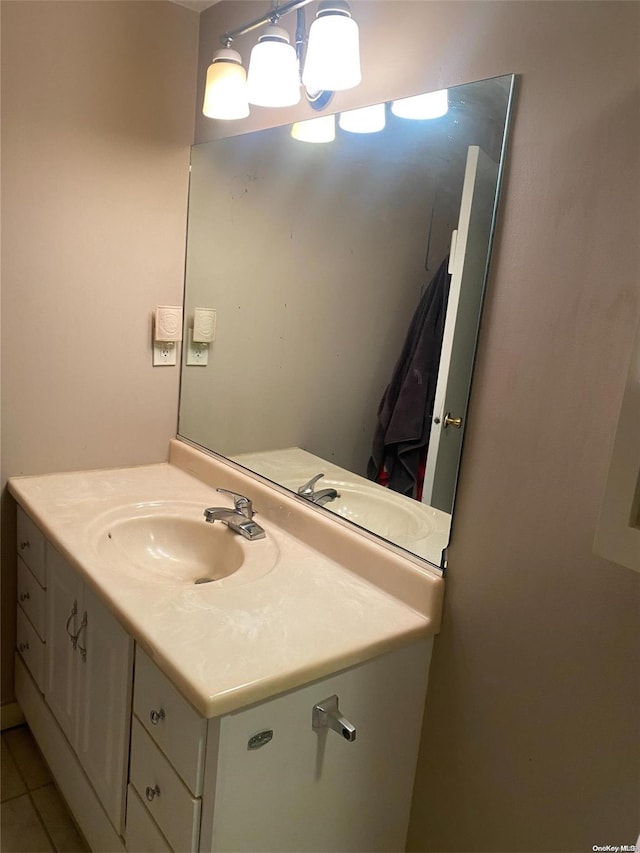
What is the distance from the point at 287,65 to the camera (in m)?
1.31

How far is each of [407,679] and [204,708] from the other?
0.46 meters

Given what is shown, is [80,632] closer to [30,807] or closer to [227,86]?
[30,807]

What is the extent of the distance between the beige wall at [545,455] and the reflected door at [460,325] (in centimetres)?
4

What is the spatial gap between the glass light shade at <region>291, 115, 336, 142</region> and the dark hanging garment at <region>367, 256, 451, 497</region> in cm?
50

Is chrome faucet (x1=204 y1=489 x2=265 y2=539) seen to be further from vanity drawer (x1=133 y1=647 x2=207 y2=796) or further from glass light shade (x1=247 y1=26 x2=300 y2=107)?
glass light shade (x1=247 y1=26 x2=300 y2=107)

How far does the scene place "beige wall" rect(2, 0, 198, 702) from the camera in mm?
1549

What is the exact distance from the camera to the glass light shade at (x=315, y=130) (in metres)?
1.42

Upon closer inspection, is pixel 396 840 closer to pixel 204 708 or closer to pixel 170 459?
pixel 204 708

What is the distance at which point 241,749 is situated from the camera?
3.18 ft

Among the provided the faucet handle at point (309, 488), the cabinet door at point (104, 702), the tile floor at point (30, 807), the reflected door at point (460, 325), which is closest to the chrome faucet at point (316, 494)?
the faucet handle at point (309, 488)

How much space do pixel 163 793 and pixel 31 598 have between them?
31.7 inches

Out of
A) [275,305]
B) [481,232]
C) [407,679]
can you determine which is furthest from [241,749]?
[275,305]

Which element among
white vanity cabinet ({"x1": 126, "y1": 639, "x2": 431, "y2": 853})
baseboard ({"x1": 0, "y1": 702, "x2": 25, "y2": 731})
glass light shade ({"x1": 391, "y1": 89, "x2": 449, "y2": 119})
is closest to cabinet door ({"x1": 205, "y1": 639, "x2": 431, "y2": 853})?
white vanity cabinet ({"x1": 126, "y1": 639, "x2": 431, "y2": 853})

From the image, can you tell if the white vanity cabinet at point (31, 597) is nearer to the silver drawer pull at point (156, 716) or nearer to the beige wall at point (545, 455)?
the silver drawer pull at point (156, 716)
